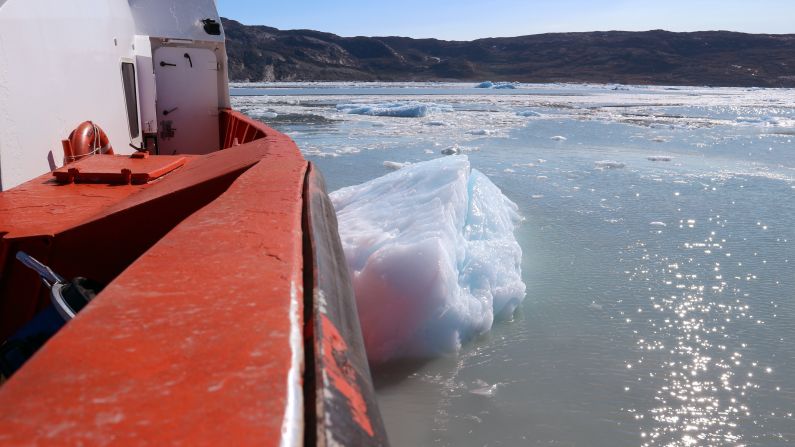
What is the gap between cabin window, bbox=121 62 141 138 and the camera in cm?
427

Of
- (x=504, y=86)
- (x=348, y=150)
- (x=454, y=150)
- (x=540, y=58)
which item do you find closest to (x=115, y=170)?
(x=348, y=150)

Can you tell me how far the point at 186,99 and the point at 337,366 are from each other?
16.9 ft

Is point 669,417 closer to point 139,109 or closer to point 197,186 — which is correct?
point 197,186

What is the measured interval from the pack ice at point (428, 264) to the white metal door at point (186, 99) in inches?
98.8

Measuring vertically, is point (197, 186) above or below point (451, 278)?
above

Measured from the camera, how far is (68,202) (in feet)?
6.03

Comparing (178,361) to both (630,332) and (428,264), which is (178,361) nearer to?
(428,264)

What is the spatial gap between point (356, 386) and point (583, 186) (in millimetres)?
5484

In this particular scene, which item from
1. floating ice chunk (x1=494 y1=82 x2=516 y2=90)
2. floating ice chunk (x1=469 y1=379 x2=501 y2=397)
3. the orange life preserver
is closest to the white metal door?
the orange life preserver

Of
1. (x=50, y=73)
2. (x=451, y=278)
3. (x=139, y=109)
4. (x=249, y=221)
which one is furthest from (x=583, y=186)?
(x=249, y=221)

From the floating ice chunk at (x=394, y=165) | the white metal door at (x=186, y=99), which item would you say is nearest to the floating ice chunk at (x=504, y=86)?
the floating ice chunk at (x=394, y=165)

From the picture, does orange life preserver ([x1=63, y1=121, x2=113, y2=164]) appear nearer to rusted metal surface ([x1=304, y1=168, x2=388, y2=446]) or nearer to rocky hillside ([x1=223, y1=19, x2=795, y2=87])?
rusted metal surface ([x1=304, y1=168, x2=388, y2=446])

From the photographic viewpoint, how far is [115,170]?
226 centimetres

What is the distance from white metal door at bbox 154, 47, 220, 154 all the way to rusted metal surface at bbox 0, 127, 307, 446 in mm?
4704
